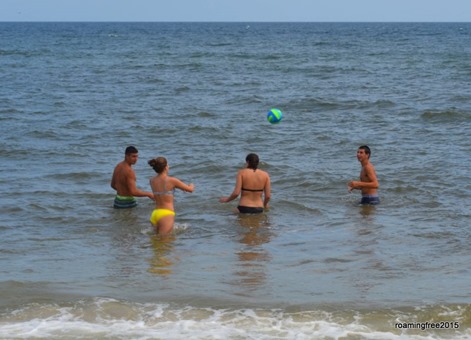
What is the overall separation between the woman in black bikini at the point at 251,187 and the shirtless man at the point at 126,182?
4.17 feet

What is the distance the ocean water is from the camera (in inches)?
289

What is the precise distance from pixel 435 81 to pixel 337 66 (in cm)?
895

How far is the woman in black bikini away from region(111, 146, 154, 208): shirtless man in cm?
127

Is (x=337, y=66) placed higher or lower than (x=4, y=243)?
higher

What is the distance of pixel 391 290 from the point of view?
8062 mm

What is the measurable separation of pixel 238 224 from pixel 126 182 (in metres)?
1.84

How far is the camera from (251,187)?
11.4 meters

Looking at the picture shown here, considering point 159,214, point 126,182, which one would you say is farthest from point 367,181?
point 126,182

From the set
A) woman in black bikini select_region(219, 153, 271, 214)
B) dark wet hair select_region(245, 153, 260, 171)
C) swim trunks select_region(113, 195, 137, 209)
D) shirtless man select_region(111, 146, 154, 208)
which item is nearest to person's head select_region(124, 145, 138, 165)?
shirtless man select_region(111, 146, 154, 208)

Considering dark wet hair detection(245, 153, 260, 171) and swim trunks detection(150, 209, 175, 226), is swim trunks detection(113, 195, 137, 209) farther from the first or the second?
dark wet hair detection(245, 153, 260, 171)

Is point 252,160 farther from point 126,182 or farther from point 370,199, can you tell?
point 370,199

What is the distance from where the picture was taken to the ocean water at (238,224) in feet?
24.1

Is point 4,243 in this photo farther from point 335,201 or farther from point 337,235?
point 335,201

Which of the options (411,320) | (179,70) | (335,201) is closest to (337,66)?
(179,70)
